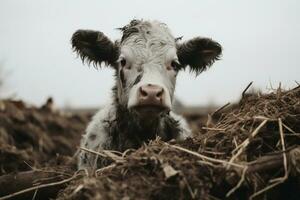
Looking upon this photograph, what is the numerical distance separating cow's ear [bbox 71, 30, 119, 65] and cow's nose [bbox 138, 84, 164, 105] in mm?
1738

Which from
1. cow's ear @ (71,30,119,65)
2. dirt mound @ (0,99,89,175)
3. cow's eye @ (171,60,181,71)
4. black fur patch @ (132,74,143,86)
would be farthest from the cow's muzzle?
dirt mound @ (0,99,89,175)

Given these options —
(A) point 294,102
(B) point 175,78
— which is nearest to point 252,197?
(A) point 294,102

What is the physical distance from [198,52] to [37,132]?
491 centimetres

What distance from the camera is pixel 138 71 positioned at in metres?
5.69

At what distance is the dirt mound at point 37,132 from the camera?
9.30 metres

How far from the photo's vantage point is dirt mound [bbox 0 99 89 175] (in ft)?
30.5

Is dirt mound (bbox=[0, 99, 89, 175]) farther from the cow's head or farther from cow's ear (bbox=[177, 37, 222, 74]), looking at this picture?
cow's ear (bbox=[177, 37, 222, 74])

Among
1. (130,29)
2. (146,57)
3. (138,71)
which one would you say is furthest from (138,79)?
(130,29)

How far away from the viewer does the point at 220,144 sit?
4090 mm

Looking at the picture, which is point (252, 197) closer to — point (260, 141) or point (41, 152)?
point (260, 141)

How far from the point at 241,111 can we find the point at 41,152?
5.72 metres

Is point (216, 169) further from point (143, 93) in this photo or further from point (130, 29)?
point (130, 29)

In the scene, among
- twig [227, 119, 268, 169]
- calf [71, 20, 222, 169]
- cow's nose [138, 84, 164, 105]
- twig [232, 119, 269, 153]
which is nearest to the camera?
twig [227, 119, 268, 169]

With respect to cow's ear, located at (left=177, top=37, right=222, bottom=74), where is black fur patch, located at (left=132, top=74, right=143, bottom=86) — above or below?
below
